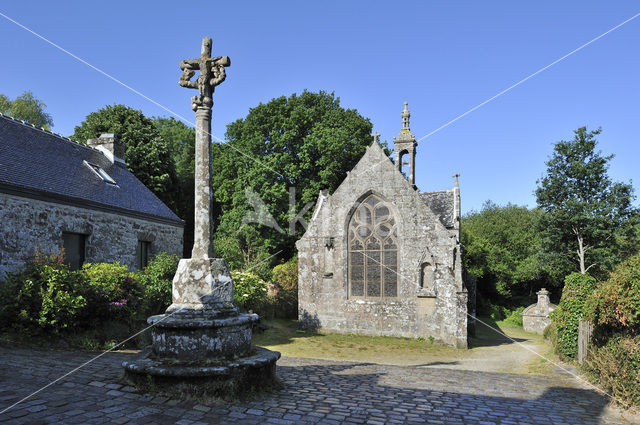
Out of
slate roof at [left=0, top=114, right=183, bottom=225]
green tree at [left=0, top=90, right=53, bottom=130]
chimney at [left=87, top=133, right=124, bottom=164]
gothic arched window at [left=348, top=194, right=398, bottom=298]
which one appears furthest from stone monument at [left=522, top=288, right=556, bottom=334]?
green tree at [left=0, top=90, right=53, bottom=130]

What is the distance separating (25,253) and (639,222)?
1296 inches

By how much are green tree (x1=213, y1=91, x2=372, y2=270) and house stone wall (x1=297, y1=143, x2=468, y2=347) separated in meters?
7.45

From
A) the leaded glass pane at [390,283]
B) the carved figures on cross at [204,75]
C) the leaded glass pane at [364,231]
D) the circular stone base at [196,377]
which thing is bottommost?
the circular stone base at [196,377]

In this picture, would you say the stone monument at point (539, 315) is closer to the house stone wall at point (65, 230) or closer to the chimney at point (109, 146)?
the house stone wall at point (65, 230)

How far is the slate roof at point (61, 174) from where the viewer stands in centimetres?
1344

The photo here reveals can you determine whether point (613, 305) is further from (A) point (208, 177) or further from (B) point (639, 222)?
(B) point (639, 222)

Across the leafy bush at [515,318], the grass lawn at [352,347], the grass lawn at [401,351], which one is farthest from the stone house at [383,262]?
the leafy bush at [515,318]

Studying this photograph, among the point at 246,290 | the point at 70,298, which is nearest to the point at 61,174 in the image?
the point at 70,298

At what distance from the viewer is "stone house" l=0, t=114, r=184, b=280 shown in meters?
12.7

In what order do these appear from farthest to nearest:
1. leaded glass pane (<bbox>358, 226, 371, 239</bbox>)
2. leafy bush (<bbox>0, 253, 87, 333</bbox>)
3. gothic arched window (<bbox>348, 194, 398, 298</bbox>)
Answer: leaded glass pane (<bbox>358, 226, 371, 239</bbox>) < gothic arched window (<bbox>348, 194, 398, 298</bbox>) < leafy bush (<bbox>0, 253, 87, 333</bbox>)

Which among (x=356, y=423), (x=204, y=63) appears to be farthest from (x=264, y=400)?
(x=204, y=63)

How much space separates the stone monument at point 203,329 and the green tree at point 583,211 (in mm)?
26360

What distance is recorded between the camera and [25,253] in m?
12.7

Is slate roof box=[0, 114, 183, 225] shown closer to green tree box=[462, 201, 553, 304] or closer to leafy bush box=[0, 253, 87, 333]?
leafy bush box=[0, 253, 87, 333]
